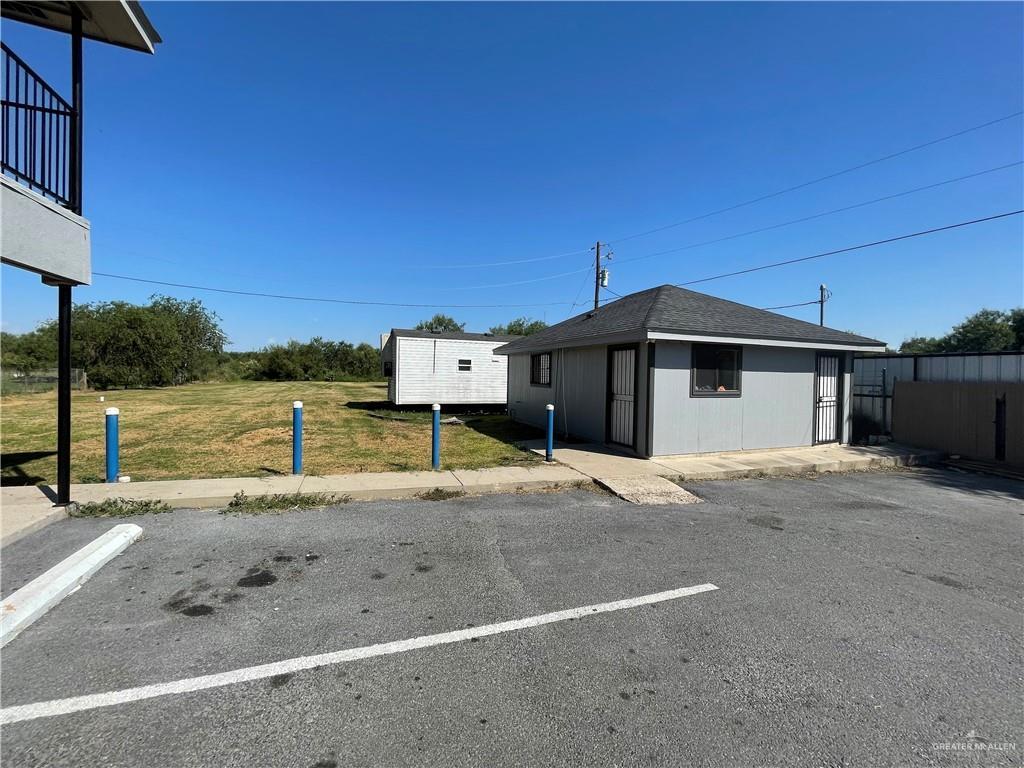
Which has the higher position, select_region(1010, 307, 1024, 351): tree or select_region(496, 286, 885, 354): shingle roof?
select_region(1010, 307, 1024, 351): tree

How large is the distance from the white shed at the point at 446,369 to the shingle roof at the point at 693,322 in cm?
619

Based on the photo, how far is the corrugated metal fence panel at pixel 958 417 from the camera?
409 inches

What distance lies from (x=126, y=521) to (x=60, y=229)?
10.8ft

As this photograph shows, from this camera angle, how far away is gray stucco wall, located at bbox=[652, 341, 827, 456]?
9.95 m

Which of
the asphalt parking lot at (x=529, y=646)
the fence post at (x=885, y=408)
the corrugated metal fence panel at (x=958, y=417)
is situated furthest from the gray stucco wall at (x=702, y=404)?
the asphalt parking lot at (x=529, y=646)

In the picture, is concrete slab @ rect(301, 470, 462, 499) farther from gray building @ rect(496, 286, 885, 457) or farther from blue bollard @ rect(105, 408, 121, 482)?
gray building @ rect(496, 286, 885, 457)

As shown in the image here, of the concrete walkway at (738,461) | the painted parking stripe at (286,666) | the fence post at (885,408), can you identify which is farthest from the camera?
the fence post at (885,408)

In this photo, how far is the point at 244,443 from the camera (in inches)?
455

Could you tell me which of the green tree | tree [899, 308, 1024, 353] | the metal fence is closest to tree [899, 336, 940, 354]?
tree [899, 308, 1024, 353]

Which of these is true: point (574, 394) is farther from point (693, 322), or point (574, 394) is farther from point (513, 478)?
point (513, 478)

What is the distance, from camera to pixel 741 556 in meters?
4.84

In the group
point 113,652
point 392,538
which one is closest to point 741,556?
point 392,538

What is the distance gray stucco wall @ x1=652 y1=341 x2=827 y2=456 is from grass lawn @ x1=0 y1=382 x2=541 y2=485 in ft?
9.90

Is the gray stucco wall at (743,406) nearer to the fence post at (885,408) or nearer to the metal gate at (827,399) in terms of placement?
the metal gate at (827,399)
